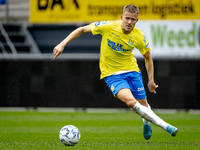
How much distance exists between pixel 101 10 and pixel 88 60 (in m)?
3.41

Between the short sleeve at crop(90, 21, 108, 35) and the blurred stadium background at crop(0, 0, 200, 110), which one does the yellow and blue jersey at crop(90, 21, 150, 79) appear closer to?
the short sleeve at crop(90, 21, 108, 35)

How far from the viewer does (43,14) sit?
581 inches

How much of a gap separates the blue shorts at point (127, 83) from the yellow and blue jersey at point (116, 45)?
9cm

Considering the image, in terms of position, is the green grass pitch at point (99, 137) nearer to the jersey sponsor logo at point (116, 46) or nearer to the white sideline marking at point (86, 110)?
the jersey sponsor logo at point (116, 46)

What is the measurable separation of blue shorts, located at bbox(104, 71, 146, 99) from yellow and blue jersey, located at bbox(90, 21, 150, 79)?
0.09 meters

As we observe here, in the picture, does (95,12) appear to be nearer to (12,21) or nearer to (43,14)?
(43,14)

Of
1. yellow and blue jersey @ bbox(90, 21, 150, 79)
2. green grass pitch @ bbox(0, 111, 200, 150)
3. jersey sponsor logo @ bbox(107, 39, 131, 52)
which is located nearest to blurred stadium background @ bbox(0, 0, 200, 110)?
green grass pitch @ bbox(0, 111, 200, 150)

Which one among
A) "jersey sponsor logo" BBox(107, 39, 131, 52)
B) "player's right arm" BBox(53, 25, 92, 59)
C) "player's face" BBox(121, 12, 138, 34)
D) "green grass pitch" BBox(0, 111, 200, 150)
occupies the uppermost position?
"player's face" BBox(121, 12, 138, 34)

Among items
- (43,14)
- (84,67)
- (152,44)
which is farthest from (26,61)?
(152,44)

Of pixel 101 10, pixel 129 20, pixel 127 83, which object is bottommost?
pixel 127 83

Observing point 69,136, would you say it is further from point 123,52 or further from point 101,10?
point 101,10

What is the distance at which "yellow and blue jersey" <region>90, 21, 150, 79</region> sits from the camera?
5.55 meters

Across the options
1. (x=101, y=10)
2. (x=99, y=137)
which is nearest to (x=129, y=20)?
(x=99, y=137)

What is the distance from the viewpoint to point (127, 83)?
561cm
